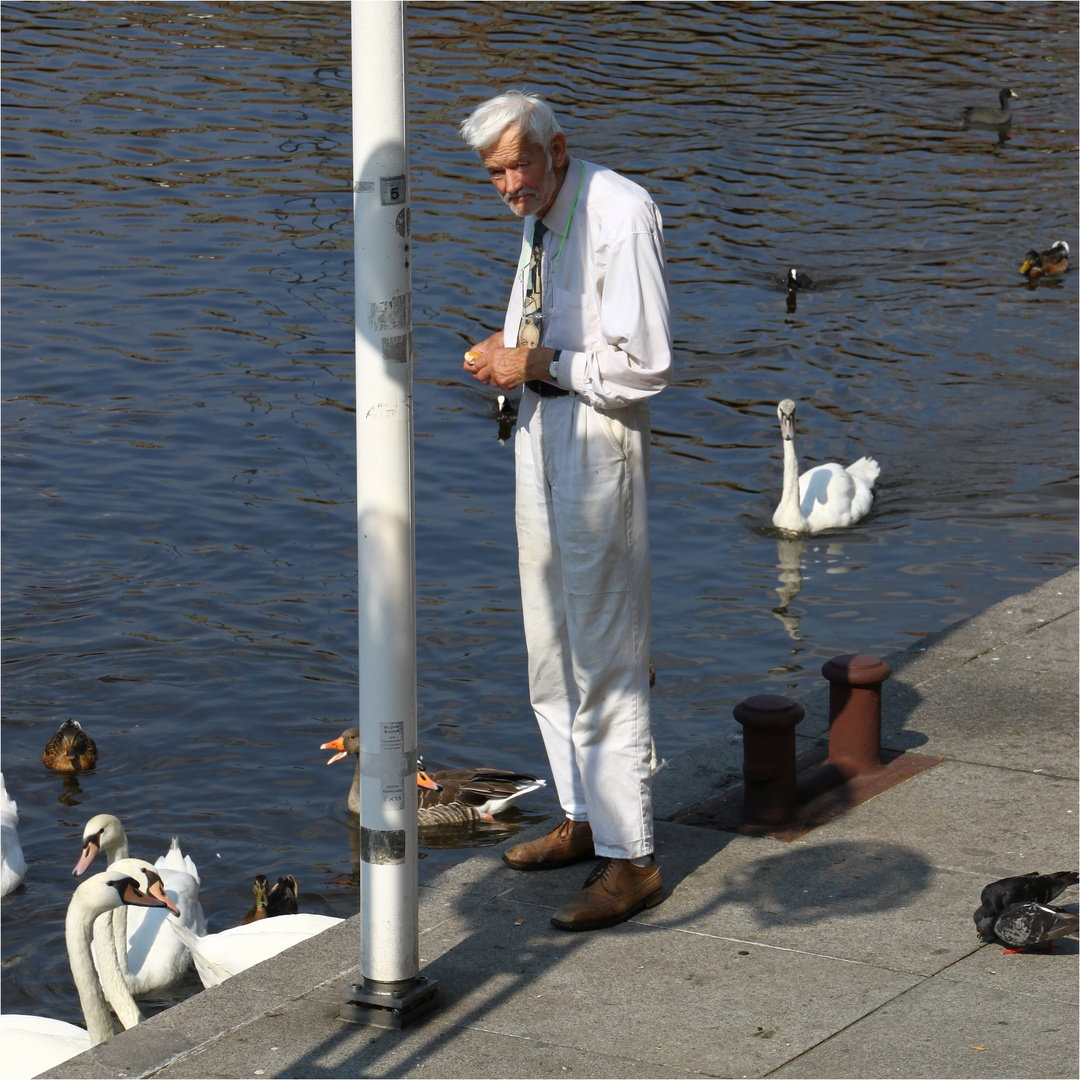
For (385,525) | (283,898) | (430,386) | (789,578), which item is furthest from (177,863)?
(430,386)

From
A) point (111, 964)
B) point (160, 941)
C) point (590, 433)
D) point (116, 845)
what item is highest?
point (590, 433)

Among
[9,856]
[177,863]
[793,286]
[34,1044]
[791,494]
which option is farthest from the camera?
[793,286]

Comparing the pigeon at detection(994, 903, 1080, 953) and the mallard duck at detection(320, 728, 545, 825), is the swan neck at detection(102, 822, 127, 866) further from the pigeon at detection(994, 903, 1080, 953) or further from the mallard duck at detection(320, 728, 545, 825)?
the pigeon at detection(994, 903, 1080, 953)

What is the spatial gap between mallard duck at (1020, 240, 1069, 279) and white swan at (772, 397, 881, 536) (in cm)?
710

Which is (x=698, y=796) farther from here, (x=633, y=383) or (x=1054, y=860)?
(x=633, y=383)

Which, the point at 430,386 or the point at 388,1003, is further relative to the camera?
the point at 430,386

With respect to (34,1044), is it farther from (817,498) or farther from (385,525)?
(817,498)

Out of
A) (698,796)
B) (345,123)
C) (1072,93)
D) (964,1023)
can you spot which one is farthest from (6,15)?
(964,1023)

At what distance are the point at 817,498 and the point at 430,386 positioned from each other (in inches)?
162

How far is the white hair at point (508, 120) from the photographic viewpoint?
16.1 ft

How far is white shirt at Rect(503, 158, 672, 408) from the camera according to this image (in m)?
4.98

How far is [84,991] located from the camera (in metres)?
6.62

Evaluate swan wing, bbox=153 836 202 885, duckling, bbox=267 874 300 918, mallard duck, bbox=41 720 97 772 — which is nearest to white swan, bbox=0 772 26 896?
mallard duck, bbox=41 720 97 772

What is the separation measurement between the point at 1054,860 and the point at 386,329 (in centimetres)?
290
